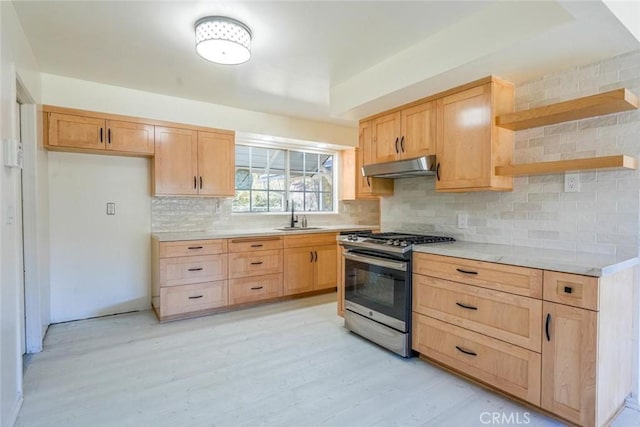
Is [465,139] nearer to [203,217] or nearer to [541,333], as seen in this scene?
[541,333]

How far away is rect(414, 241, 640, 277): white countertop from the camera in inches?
64.6

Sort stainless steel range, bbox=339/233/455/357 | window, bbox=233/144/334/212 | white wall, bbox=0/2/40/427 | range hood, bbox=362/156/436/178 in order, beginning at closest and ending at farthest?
white wall, bbox=0/2/40/427, stainless steel range, bbox=339/233/455/357, range hood, bbox=362/156/436/178, window, bbox=233/144/334/212

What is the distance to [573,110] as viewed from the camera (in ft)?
6.43

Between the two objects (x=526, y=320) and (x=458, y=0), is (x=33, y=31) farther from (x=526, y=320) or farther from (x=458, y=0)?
(x=526, y=320)

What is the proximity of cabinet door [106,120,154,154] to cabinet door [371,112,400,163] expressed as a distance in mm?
2326

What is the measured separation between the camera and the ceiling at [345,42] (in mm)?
1878

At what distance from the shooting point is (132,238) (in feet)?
12.1

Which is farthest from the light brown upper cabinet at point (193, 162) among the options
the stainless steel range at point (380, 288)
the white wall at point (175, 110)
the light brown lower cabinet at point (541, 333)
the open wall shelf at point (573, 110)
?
the open wall shelf at point (573, 110)

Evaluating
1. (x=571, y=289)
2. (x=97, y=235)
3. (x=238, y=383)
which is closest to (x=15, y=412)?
(x=238, y=383)

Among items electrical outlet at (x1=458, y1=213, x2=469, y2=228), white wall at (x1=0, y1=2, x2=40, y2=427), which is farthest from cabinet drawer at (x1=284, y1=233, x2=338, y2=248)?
white wall at (x1=0, y1=2, x2=40, y2=427)

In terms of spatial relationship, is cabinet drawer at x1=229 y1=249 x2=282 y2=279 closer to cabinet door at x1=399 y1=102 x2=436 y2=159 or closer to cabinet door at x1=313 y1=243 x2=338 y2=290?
cabinet door at x1=313 y1=243 x2=338 y2=290

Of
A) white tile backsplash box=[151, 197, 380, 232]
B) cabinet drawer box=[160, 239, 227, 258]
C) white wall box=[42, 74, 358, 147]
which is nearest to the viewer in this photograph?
white wall box=[42, 74, 358, 147]

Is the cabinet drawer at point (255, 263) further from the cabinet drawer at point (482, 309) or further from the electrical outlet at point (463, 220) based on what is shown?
the electrical outlet at point (463, 220)

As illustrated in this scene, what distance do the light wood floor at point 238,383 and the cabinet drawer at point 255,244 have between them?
878 millimetres
